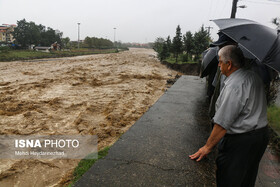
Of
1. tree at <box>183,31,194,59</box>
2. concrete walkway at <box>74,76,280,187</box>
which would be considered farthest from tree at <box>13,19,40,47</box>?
concrete walkway at <box>74,76,280,187</box>

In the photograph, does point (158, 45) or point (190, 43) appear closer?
point (190, 43)

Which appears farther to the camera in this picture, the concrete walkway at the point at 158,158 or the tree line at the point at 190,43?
the tree line at the point at 190,43

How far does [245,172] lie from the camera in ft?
5.27

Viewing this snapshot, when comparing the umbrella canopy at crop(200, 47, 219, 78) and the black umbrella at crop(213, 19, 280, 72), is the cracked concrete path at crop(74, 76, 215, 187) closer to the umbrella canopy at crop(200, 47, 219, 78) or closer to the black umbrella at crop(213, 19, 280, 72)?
the umbrella canopy at crop(200, 47, 219, 78)

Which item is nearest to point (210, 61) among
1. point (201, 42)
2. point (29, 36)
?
point (201, 42)

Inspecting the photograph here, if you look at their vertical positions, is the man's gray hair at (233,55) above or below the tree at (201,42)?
below

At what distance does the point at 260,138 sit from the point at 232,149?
0.80ft

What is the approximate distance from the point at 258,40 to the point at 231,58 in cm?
23

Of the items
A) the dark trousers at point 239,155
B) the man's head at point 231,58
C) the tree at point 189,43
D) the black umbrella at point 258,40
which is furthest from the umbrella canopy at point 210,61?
the tree at point 189,43

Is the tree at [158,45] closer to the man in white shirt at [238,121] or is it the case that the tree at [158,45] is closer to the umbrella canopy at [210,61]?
the umbrella canopy at [210,61]

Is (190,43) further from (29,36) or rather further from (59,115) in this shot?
(29,36)

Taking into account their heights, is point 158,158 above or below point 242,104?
below

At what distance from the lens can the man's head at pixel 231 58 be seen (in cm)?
155

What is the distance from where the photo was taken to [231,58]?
1571 millimetres
